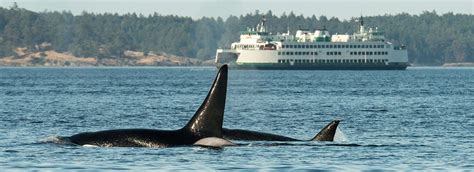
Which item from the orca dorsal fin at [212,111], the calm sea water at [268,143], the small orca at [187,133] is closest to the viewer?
the calm sea water at [268,143]

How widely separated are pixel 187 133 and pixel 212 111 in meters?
1.35

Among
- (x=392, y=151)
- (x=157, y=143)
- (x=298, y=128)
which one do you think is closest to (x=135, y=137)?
(x=157, y=143)

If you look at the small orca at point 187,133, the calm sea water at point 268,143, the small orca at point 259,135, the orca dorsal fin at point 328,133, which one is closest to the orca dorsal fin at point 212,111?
the small orca at point 187,133

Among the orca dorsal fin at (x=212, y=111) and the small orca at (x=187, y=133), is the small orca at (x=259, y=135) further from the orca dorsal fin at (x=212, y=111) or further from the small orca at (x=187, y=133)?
the orca dorsal fin at (x=212, y=111)

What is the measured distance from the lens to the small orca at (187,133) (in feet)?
106

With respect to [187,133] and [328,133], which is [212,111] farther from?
[328,133]

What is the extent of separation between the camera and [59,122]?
5231 cm

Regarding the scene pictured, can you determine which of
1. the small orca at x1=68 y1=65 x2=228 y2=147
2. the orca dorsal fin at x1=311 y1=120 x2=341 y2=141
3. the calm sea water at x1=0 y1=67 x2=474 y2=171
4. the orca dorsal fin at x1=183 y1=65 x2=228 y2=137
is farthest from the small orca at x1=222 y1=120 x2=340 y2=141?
the orca dorsal fin at x1=183 y1=65 x2=228 y2=137

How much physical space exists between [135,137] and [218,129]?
246cm

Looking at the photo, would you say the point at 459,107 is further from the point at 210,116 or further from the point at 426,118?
the point at 210,116

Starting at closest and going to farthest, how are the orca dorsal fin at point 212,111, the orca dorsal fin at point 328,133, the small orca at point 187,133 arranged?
1. the orca dorsal fin at point 212,111
2. the small orca at point 187,133
3. the orca dorsal fin at point 328,133

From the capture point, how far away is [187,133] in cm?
3331

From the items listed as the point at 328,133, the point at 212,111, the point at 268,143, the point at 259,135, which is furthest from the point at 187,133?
the point at 328,133

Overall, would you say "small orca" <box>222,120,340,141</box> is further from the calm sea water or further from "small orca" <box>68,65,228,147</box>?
"small orca" <box>68,65,228,147</box>
